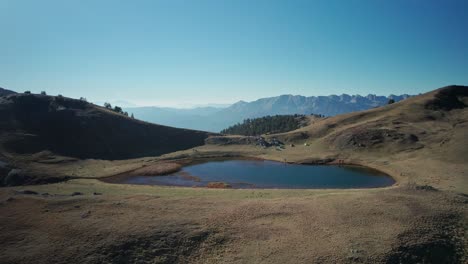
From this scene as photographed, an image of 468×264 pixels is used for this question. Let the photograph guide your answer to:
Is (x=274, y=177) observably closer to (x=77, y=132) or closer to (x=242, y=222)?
(x=242, y=222)

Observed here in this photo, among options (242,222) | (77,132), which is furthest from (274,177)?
(77,132)

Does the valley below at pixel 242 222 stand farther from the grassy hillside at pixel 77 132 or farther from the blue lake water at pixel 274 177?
the grassy hillside at pixel 77 132

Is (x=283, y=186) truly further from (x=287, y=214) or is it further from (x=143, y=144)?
(x=143, y=144)

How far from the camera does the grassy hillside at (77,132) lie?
283 ft

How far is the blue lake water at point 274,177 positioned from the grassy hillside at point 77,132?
30805 millimetres

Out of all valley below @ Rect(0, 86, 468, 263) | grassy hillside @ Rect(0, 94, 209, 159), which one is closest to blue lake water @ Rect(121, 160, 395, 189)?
valley below @ Rect(0, 86, 468, 263)

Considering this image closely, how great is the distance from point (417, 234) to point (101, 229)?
32.1 m

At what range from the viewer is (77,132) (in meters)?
96.9

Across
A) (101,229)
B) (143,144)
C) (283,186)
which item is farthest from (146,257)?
(143,144)

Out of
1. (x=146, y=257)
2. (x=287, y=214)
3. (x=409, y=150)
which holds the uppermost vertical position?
(x=409, y=150)

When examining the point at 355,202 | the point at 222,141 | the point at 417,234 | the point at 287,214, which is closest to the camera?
the point at 417,234

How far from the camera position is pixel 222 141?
115 m

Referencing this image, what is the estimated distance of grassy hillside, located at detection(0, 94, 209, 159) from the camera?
8638 centimetres

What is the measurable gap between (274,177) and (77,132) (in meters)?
70.4
